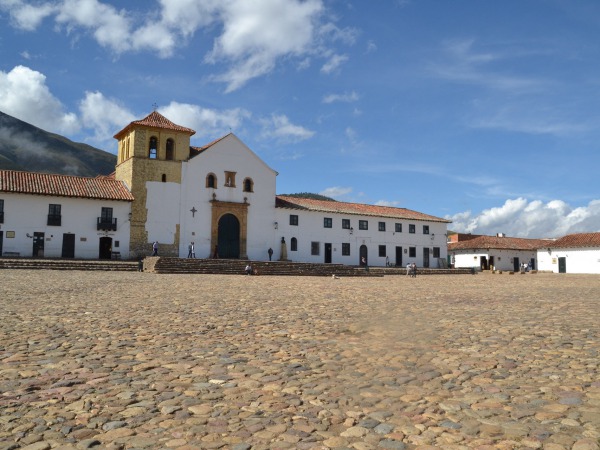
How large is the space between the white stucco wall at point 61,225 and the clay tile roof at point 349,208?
12358 mm

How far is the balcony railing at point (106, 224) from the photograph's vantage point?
107 feet

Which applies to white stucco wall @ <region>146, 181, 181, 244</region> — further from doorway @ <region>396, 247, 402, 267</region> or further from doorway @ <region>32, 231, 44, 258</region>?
doorway @ <region>396, 247, 402, 267</region>

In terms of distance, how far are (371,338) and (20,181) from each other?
31.6 meters

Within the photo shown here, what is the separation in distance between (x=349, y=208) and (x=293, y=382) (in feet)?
131

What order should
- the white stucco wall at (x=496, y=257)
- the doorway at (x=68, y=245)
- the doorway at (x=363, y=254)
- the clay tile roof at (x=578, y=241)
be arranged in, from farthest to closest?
the white stucco wall at (x=496, y=257) → the clay tile roof at (x=578, y=241) → the doorway at (x=363, y=254) → the doorway at (x=68, y=245)

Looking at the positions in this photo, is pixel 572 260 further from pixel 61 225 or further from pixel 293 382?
pixel 293 382

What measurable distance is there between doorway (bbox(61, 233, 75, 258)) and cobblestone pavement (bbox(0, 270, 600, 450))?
25064 millimetres

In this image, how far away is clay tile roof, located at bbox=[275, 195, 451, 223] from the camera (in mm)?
40428

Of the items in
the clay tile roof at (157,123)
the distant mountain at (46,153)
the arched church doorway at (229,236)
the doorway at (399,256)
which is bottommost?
the doorway at (399,256)

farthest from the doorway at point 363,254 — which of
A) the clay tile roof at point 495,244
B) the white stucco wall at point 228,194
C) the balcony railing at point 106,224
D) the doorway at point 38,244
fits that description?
the doorway at point 38,244

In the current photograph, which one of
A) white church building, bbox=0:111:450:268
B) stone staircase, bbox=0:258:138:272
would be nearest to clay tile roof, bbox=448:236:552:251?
white church building, bbox=0:111:450:268

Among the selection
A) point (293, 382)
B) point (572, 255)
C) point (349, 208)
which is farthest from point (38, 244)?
point (572, 255)

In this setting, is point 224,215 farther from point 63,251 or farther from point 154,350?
point 154,350

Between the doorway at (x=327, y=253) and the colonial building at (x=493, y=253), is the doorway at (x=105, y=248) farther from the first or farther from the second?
the colonial building at (x=493, y=253)
